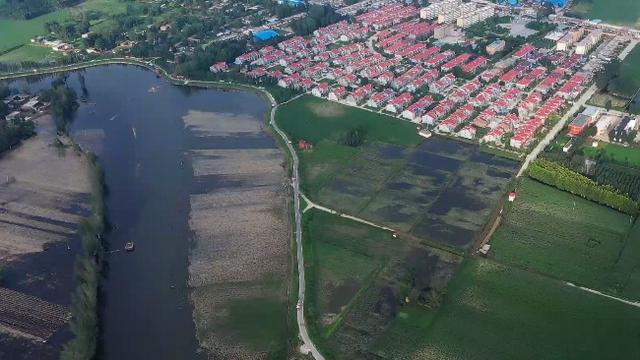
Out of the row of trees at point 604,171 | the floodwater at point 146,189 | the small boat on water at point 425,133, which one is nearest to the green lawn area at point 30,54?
the floodwater at point 146,189

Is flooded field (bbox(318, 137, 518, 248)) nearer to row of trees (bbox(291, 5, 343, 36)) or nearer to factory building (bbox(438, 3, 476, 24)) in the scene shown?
row of trees (bbox(291, 5, 343, 36))

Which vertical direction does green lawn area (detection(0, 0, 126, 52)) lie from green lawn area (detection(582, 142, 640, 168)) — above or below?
above

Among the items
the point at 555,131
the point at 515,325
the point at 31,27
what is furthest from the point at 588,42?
the point at 31,27

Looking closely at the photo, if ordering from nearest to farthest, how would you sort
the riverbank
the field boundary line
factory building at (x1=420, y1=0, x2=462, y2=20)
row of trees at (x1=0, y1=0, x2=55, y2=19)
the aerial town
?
the field boundary line
the riverbank
the aerial town
factory building at (x1=420, y1=0, x2=462, y2=20)
row of trees at (x1=0, y1=0, x2=55, y2=19)

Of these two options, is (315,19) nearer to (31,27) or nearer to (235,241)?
(31,27)

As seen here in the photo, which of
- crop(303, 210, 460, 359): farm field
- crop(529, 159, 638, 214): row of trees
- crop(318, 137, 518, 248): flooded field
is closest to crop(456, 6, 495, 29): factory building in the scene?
crop(318, 137, 518, 248): flooded field

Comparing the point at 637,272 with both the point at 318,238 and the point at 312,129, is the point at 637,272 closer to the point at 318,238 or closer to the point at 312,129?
the point at 318,238
